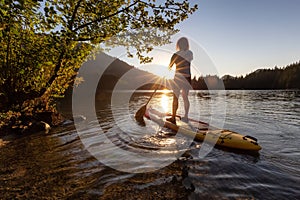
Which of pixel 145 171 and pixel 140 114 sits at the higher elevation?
pixel 140 114

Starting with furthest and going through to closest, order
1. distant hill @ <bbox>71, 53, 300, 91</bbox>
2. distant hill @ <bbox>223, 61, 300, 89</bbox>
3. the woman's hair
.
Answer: distant hill @ <bbox>223, 61, 300, 89</bbox>
distant hill @ <bbox>71, 53, 300, 91</bbox>
the woman's hair

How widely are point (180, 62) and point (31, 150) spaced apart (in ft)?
28.0

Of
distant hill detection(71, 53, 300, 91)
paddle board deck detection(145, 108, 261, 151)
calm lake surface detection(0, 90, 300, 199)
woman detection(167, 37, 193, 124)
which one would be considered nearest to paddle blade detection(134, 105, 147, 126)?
paddle board deck detection(145, 108, 261, 151)

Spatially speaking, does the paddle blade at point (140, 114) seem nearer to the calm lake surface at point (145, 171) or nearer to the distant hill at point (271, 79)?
the calm lake surface at point (145, 171)

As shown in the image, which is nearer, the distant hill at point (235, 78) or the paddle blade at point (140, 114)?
the paddle blade at point (140, 114)

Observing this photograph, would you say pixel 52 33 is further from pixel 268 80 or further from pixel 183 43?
pixel 268 80

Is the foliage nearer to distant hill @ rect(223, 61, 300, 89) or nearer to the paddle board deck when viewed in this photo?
distant hill @ rect(223, 61, 300, 89)

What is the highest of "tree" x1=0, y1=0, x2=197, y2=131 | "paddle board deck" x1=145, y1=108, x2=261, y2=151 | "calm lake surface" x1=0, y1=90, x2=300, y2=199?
"tree" x1=0, y1=0, x2=197, y2=131

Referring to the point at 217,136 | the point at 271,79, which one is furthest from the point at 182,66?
the point at 271,79

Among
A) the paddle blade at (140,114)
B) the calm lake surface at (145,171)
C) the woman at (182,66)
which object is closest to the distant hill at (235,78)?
the paddle blade at (140,114)

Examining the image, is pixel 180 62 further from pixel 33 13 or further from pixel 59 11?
pixel 33 13

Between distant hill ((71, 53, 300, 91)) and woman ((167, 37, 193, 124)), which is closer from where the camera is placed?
woman ((167, 37, 193, 124))

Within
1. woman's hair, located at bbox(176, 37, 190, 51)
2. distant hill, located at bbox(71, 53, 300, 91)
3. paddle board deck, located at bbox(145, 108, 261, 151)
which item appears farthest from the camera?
distant hill, located at bbox(71, 53, 300, 91)

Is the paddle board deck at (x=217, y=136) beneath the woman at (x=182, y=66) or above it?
beneath
